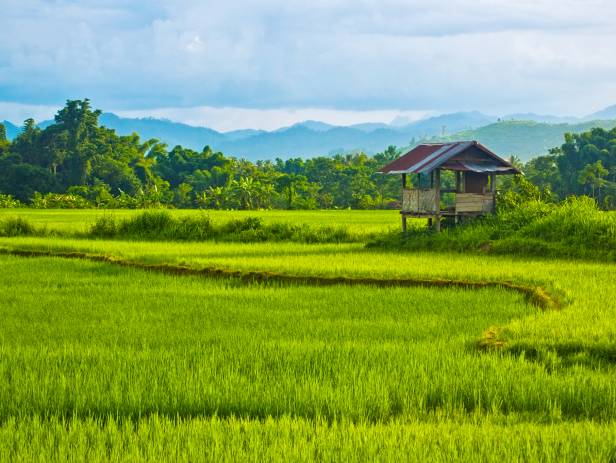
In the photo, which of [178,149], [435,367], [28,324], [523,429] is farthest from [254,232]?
[178,149]

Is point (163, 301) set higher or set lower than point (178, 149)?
lower

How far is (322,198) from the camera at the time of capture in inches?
2034

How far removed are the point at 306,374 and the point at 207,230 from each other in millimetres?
16010

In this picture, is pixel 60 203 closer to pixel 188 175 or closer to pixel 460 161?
pixel 188 175

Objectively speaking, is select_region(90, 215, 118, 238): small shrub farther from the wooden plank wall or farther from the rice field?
the rice field

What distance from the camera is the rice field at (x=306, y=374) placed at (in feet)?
14.1

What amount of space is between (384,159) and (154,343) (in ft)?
185

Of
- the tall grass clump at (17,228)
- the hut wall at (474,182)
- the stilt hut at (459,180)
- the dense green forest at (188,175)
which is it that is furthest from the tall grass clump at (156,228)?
the dense green forest at (188,175)

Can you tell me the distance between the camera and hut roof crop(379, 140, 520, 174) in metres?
19.4

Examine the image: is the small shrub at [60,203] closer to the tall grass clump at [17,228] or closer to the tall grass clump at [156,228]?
the tall grass clump at [17,228]

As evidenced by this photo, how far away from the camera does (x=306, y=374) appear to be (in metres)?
5.77

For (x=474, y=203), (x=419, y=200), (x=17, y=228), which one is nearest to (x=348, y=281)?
(x=419, y=200)

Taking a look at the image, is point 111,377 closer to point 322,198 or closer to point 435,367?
point 435,367

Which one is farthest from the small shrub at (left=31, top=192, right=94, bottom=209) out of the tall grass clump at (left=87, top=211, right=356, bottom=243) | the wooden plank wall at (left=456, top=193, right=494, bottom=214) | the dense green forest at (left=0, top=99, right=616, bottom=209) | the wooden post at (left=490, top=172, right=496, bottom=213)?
the wooden plank wall at (left=456, top=193, right=494, bottom=214)
